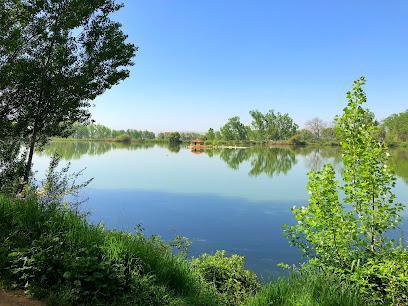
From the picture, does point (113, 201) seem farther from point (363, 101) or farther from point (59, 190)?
point (363, 101)

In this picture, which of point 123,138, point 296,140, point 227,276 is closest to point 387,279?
point 227,276

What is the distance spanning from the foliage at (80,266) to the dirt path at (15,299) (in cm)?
9

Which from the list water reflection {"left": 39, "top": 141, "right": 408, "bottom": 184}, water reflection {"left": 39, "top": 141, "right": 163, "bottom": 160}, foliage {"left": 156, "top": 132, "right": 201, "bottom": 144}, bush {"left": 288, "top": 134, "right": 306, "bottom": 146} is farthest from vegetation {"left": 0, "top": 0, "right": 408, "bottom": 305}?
foliage {"left": 156, "top": 132, "right": 201, "bottom": 144}

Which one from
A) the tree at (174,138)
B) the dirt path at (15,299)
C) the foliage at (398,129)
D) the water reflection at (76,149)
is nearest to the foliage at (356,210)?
the dirt path at (15,299)

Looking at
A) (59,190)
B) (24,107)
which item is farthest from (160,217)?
(24,107)

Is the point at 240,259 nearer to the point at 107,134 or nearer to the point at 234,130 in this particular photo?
the point at 234,130

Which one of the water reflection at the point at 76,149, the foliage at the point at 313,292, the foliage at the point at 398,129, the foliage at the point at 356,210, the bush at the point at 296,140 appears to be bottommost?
the water reflection at the point at 76,149

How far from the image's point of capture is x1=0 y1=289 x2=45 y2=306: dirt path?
3258mm

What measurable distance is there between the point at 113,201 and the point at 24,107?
10576 millimetres

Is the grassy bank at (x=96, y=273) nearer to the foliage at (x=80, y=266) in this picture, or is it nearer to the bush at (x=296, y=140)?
the foliage at (x=80, y=266)

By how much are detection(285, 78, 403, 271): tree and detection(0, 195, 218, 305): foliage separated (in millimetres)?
1780

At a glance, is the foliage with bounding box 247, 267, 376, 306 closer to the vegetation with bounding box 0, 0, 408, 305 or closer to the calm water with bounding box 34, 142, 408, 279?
the vegetation with bounding box 0, 0, 408, 305

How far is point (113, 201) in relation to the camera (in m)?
19.5

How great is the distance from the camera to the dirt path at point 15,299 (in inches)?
128
